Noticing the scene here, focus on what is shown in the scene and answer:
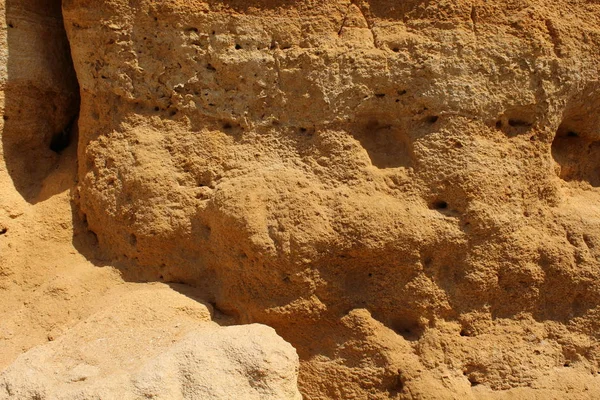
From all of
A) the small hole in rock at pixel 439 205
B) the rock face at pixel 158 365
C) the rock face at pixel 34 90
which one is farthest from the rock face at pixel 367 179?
the rock face at pixel 158 365

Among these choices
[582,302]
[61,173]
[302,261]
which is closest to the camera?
[302,261]

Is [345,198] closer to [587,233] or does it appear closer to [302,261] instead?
[302,261]

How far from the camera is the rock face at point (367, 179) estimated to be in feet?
9.55

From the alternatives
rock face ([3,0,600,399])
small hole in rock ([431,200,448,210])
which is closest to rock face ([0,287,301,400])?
rock face ([3,0,600,399])

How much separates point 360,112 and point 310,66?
0.95 ft

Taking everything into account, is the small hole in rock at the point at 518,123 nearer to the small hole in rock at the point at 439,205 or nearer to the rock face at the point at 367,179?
the rock face at the point at 367,179

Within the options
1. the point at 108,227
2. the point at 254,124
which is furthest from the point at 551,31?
the point at 108,227

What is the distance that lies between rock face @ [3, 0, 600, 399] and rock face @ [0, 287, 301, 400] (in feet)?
1.38

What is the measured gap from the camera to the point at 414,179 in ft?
9.75

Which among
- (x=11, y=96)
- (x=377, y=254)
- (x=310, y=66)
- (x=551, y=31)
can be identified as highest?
(x=551, y=31)

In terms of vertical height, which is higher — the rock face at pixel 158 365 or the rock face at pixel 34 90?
the rock face at pixel 34 90

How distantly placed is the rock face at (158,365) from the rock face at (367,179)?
0.42 m

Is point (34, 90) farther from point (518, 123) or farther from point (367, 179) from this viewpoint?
point (518, 123)

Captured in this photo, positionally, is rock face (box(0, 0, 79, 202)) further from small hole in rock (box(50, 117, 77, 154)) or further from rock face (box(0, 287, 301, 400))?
rock face (box(0, 287, 301, 400))
